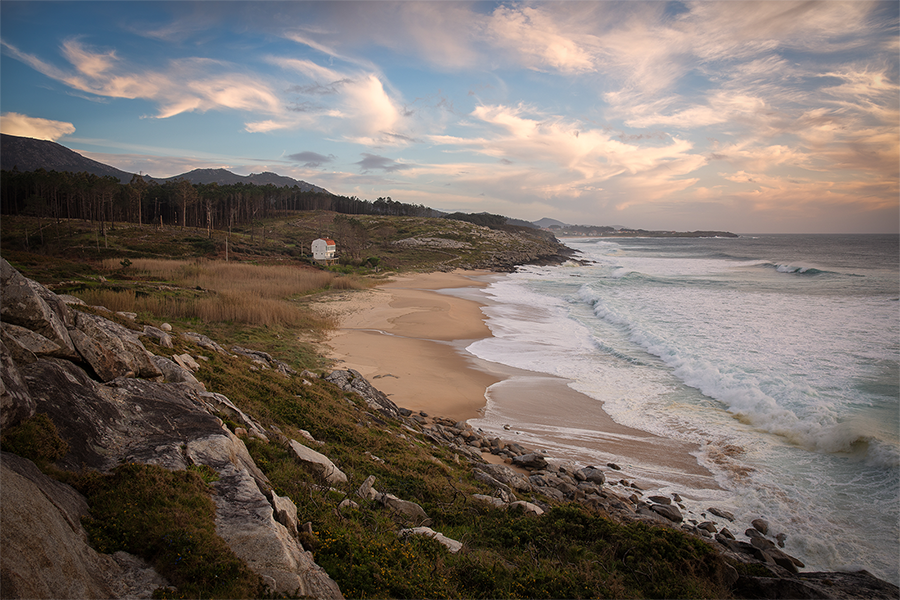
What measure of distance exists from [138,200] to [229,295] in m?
64.6

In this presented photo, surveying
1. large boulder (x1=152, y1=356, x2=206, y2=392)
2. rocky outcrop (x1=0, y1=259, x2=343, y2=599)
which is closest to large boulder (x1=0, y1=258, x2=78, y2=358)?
rocky outcrop (x1=0, y1=259, x2=343, y2=599)

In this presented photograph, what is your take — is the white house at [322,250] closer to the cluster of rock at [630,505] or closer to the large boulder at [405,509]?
the cluster of rock at [630,505]

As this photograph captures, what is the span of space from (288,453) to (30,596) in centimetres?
410

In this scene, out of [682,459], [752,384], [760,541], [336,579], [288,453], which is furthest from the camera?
[752,384]

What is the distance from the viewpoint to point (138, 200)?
221ft

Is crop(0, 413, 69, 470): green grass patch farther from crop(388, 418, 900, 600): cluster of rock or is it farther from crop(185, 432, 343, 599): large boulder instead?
crop(388, 418, 900, 600): cluster of rock

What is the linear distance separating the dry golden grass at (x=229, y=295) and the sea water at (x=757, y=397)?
10263 mm

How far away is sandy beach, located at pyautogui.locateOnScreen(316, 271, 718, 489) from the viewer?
11570 millimetres

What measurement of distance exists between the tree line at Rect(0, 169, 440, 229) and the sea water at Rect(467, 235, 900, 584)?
5652 centimetres

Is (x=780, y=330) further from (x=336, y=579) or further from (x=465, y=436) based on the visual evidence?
(x=336, y=579)

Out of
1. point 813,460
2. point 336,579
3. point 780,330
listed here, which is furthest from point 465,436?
point 780,330

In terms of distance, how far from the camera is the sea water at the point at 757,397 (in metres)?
9.24

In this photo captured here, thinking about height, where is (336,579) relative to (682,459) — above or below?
above

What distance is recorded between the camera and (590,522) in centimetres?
675
